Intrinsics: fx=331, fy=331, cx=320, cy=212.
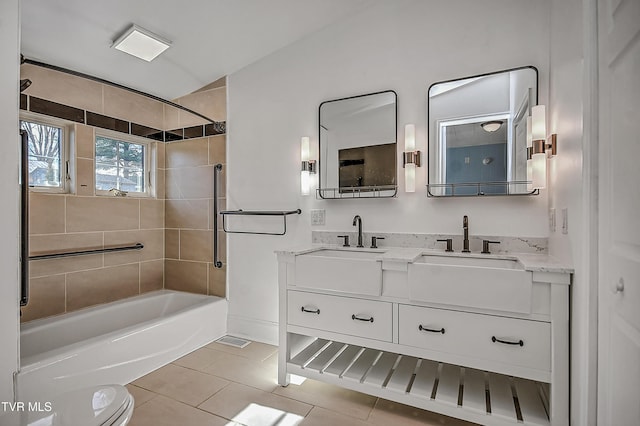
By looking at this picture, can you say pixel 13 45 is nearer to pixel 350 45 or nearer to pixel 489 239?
pixel 350 45

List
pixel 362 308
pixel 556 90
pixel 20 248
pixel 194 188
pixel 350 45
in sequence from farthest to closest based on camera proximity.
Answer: pixel 194 188, pixel 350 45, pixel 362 308, pixel 556 90, pixel 20 248

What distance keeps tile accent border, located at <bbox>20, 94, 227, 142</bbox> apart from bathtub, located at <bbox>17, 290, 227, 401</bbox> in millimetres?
1467

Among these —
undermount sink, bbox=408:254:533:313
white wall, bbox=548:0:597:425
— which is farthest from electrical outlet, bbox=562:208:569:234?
undermount sink, bbox=408:254:533:313

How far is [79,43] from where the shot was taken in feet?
6.97

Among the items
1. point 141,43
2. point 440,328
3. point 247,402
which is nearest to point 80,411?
point 247,402

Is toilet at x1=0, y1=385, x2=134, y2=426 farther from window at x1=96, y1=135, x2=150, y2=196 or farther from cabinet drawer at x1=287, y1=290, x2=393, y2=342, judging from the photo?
window at x1=96, y1=135, x2=150, y2=196

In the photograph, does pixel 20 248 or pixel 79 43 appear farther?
pixel 79 43

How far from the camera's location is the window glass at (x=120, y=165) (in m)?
2.79

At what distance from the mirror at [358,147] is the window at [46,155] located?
198 centimetres

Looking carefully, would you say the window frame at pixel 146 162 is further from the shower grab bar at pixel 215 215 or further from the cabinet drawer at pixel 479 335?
the cabinet drawer at pixel 479 335

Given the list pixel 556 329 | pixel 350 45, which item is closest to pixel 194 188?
pixel 350 45

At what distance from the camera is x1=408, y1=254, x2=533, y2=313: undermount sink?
4.94 feet

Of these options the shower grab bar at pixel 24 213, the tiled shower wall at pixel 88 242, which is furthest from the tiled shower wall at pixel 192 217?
the shower grab bar at pixel 24 213

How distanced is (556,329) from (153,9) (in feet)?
8.86
